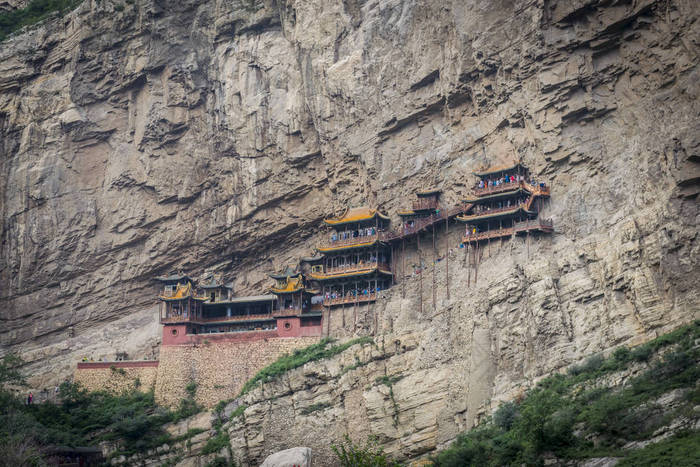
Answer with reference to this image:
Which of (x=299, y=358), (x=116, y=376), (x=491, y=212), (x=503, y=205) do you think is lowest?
(x=116, y=376)

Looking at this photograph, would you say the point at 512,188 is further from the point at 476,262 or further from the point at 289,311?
the point at 289,311

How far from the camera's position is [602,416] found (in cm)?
3125

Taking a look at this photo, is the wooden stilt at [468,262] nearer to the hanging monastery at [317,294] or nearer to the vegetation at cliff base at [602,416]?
the hanging monastery at [317,294]

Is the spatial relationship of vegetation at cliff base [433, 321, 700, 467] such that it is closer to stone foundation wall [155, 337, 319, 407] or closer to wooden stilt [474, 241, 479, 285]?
wooden stilt [474, 241, 479, 285]

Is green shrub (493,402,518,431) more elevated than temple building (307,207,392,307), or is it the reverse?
temple building (307,207,392,307)

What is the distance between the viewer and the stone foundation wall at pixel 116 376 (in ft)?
167

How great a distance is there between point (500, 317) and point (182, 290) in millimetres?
20593

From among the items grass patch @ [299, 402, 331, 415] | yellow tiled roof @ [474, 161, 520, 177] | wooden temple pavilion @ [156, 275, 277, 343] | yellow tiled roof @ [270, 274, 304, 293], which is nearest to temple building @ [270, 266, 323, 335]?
yellow tiled roof @ [270, 274, 304, 293]

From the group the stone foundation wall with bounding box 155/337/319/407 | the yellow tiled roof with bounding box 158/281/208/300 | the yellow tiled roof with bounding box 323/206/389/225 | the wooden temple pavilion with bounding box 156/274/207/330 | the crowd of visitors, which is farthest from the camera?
the yellow tiled roof with bounding box 158/281/208/300

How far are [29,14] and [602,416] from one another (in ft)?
174

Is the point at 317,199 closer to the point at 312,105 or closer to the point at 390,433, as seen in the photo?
the point at 312,105

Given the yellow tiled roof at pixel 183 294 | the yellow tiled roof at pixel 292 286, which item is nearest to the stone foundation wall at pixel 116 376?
the yellow tiled roof at pixel 183 294

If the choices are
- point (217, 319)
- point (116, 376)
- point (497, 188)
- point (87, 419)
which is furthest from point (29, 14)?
point (497, 188)

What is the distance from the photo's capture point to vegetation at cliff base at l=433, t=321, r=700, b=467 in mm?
29031
